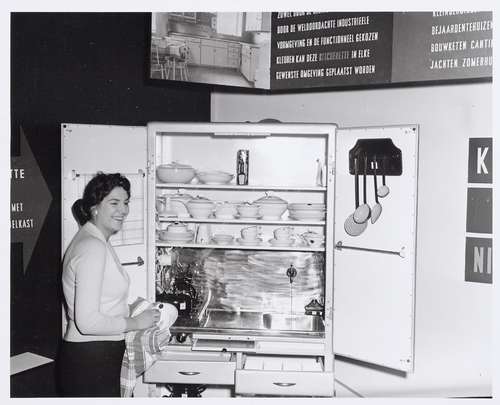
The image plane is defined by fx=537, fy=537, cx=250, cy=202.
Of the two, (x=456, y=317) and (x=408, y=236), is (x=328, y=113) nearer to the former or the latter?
(x=408, y=236)

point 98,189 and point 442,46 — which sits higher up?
point 442,46

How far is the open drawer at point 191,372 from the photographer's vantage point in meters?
3.01

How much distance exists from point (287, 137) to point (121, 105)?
3.54ft

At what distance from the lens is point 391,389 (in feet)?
11.3

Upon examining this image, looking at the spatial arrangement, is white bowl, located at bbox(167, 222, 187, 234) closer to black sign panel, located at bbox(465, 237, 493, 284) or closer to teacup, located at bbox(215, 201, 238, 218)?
teacup, located at bbox(215, 201, 238, 218)

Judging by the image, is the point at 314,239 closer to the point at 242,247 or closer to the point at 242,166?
the point at 242,247

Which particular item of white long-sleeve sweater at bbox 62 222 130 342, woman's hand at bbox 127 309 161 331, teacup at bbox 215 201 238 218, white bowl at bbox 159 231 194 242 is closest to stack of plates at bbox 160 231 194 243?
white bowl at bbox 159 231 194 242

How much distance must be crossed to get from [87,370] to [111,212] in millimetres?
707

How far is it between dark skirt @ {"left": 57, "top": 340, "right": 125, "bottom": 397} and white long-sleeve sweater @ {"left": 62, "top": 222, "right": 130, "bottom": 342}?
4 centimetres

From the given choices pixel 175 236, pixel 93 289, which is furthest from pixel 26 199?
pixel 175 236

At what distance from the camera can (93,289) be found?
7.36 feet

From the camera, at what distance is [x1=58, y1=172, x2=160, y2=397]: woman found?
2.25m
